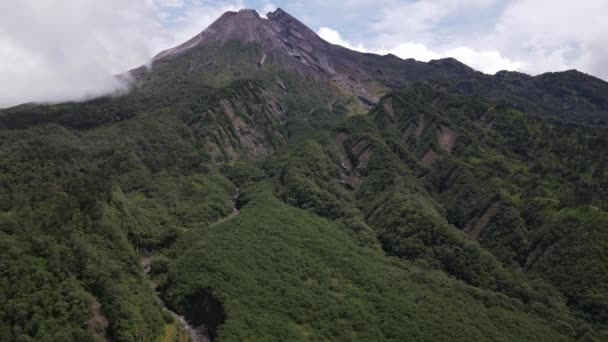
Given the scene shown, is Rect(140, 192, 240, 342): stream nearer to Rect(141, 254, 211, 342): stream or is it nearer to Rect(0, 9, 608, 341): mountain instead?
Rect(141, 254, 211, 342): stream

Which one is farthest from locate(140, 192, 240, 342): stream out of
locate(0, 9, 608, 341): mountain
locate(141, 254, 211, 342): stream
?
locate(0, 9, 608, 341): mountain

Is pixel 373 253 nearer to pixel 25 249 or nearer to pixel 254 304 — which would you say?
pixel 254 304

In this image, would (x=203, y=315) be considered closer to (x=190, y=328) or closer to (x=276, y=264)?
(x=190, y=328)

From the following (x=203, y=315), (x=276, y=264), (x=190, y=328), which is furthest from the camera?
(x=276, y=264)

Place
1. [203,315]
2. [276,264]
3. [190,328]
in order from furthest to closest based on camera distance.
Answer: [276,264]
[203,315]
[190,328]

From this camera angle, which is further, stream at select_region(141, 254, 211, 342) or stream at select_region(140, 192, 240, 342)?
stream at select_region(140, 192, 240, 342)

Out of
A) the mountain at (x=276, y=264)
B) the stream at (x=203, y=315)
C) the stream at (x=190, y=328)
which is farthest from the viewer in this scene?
the stream at (x=203, y=315)

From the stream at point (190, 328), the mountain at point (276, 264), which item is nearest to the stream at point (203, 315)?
the stream at point (190, 328)

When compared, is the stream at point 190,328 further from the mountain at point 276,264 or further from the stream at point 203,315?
the mountain at point 276,264

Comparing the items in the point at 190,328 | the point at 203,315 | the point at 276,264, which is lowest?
the point at 190,328

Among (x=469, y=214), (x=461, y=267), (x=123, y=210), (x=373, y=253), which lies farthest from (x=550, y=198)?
(x=123, y=210)

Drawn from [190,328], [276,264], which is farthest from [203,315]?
[276,264]

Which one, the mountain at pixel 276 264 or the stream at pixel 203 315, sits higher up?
the mountain at pixel 276 264
